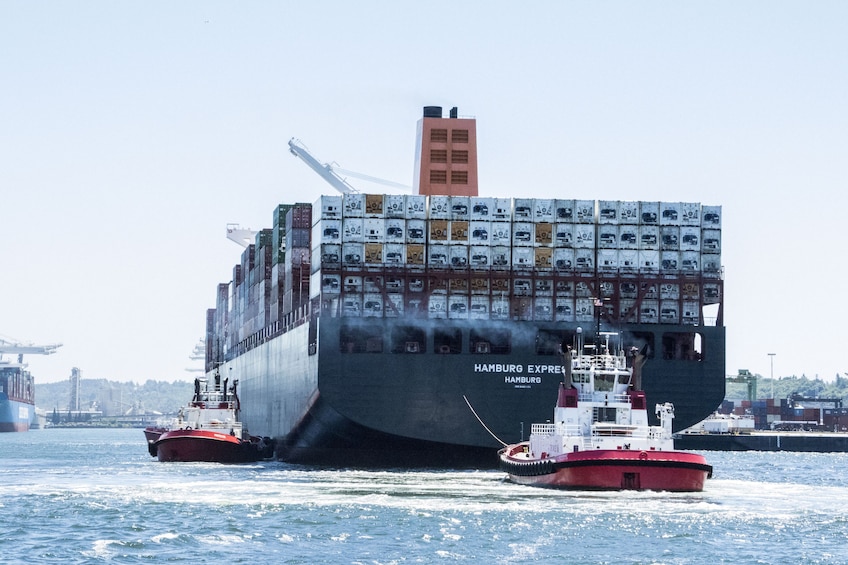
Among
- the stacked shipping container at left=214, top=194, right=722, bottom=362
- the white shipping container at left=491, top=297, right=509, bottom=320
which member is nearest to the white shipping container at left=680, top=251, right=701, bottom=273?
the stacked shipping container at left=214, top=194, right=722, bottom=362

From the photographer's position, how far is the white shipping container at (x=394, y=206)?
66375 mm

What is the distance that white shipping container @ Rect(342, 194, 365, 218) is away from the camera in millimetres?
66625

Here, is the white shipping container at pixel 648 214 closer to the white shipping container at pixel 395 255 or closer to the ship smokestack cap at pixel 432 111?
the white shipping container at pixel 395 255

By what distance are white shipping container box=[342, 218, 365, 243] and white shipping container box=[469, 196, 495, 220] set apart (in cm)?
502

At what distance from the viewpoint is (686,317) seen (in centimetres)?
6656

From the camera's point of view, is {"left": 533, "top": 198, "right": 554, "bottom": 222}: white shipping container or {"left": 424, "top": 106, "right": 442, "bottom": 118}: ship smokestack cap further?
{"left": 424, "top": 106, "right": 442, "bottom": 118}: ship smokestack cap

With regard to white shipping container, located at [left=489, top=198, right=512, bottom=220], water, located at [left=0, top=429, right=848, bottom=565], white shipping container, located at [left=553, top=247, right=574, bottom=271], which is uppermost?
white shipping container, located at [left=489, top=198, right=512, bottom=220]

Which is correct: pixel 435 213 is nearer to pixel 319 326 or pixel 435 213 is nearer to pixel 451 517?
pixel 319 326

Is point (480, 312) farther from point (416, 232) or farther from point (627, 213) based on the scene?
point (627, 213)

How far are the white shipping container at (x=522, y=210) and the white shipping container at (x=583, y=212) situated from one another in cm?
201

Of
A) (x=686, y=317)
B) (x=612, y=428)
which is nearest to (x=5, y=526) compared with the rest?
(x=612, y=428)

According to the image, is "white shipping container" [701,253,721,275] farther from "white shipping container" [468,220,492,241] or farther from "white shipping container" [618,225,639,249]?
"white shipping container" [468,220,492,241]

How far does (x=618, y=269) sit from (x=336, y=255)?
12.5m

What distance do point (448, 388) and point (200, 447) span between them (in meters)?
17.8
